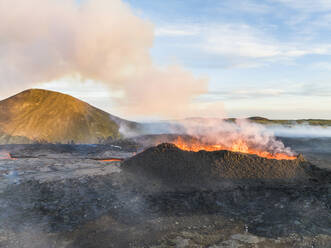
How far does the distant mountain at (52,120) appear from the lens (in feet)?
220

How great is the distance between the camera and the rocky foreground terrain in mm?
8344

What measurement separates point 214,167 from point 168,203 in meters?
4.27

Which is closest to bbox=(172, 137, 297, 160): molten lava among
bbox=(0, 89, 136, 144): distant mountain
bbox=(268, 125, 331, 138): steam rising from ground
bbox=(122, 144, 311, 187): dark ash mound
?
bbox=(122, 144, 311, 187): dark ash mound

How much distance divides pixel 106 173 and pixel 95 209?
4.67 meters

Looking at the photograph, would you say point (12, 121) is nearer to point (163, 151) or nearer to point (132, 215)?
point (163, 151)

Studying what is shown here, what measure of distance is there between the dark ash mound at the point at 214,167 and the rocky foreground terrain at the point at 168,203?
0.05 metres

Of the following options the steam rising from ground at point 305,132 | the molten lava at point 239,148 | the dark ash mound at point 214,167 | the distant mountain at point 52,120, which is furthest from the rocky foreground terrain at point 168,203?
the distant mountain at point 52,120

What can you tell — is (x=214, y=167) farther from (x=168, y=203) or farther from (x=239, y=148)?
(x=239, y=148)

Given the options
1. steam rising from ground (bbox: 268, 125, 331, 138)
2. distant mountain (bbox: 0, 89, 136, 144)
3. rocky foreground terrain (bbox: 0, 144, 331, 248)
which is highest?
distant mountain (bbox: 0, 89, 136, 144)

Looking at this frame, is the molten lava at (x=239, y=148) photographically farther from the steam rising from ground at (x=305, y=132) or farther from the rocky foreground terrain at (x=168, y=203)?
the steam rising from ground at (x=305, y=132)

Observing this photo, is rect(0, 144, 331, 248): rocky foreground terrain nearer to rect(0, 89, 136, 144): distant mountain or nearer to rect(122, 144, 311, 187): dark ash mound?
rect(122, 144, 311, 187): dark ash mound

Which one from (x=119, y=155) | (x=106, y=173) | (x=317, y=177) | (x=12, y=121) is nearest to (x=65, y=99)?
(x=12, y=121)

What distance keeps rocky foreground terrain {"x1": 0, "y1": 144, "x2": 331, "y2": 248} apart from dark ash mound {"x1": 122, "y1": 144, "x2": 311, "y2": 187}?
0.18ft

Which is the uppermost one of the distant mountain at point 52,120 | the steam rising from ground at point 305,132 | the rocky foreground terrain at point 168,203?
the distant mountain at point 52,120
